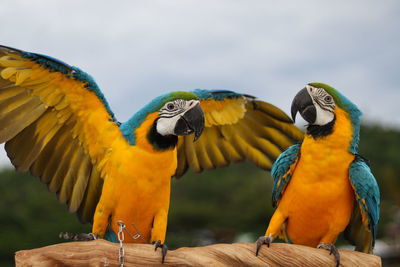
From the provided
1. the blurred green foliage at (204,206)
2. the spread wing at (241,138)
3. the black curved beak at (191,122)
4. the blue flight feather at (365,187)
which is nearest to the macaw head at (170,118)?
the black curved beak at (191,122)

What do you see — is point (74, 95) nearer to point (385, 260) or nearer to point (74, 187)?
point (74, 187)

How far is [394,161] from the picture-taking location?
19625 millimetres

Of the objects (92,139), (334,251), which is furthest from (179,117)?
(334,251)

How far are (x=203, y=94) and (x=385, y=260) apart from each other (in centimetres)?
1629

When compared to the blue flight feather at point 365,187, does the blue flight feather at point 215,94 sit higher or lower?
higher

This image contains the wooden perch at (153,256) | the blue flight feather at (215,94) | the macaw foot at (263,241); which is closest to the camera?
the wooden perch at (153,256)

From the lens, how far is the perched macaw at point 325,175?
3.00m

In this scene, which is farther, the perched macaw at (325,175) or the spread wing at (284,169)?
the spread wing at (284,169)

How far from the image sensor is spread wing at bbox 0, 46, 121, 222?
3123 millimetres

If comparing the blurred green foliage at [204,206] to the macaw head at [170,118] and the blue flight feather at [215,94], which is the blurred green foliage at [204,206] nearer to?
the blue flight feather at [215,94]

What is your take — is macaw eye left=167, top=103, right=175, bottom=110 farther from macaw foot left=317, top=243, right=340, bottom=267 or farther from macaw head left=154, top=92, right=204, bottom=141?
macaw foot left=317, top=243, right=340, bottom=267

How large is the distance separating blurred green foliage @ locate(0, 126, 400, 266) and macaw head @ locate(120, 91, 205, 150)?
1138 cm

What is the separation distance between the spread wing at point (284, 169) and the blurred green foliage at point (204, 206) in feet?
37.3

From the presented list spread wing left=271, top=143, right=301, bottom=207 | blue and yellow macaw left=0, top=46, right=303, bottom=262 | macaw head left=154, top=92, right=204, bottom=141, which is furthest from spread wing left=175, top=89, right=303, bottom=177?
macaw head left=154, top=92, right=204, bottom=141
